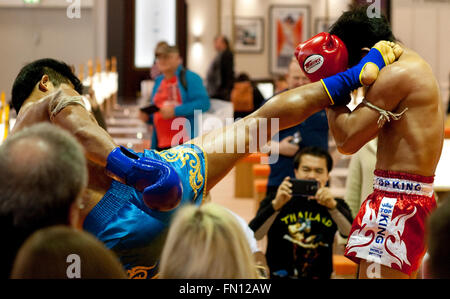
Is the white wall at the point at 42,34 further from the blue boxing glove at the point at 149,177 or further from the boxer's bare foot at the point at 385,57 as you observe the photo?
the blue boxing glove at the point at 149,177

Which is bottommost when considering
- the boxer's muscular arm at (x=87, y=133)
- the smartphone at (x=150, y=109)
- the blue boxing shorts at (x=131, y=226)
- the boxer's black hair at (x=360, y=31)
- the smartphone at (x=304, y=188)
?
the smartphone at (x=304, y=188)

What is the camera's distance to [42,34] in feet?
40.6

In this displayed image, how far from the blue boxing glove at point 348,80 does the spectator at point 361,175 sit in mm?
1330

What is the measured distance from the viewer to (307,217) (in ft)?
11.5

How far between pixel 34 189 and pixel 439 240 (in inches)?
31.8

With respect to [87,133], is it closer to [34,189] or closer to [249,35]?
[34,189]

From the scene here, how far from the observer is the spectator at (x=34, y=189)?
1.35 metres

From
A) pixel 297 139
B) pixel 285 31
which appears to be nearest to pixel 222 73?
pixel 285 31

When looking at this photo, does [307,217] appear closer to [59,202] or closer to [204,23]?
Result: [59,202]

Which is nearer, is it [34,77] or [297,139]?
[34,77]

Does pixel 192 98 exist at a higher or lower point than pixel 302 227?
higher

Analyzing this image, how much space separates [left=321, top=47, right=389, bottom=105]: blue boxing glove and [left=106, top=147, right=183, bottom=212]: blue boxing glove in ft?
2.29

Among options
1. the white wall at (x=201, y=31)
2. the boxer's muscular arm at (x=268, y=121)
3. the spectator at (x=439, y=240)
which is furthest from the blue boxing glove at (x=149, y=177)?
the white wall at (x=201, y=31)

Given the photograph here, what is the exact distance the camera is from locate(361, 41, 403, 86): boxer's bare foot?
230 cm
